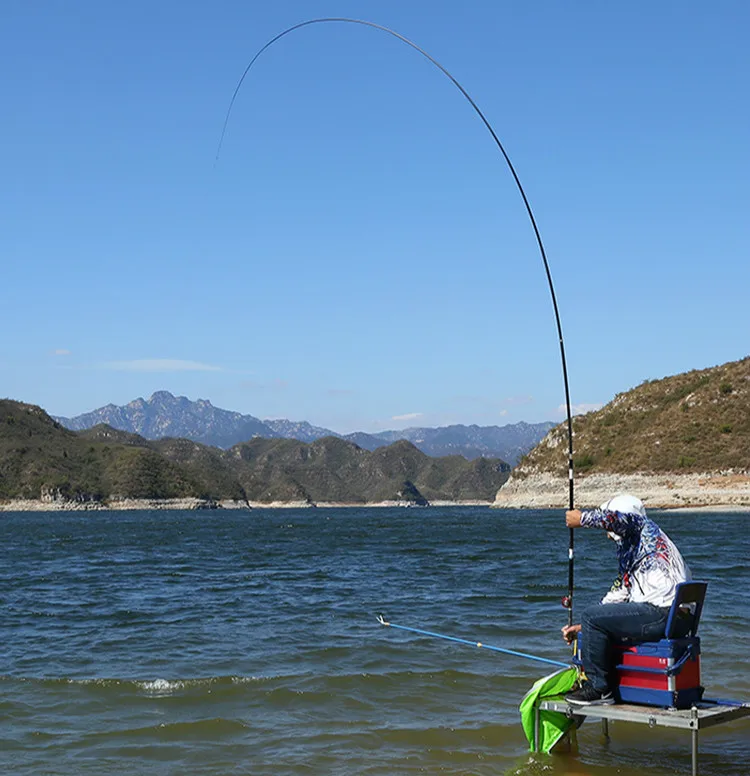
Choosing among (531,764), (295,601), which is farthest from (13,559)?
(531,764)

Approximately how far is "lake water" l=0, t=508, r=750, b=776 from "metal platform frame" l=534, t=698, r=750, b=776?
64 centimetres

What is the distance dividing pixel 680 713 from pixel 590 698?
763mm

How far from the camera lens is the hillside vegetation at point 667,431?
316ft

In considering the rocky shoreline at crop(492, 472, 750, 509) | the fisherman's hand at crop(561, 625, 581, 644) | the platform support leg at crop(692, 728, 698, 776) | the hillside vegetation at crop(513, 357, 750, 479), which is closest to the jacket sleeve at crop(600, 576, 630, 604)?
the fisherman's hand at crop(561, 625, 581, 644)

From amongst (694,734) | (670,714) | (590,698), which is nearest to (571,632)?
(590,698)

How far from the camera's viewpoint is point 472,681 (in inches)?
476

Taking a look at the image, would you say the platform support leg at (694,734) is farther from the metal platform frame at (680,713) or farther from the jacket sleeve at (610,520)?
the jacket sleeve at (610,520)

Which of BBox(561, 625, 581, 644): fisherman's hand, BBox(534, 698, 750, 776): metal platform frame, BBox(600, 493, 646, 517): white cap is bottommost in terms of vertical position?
BBox(534, 698, 750, 776): metal platform frame

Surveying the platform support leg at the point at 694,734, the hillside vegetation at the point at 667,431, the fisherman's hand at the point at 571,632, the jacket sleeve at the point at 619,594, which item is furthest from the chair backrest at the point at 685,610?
the hillside vegetation at the point at 667,431

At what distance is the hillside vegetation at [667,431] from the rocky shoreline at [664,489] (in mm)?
1380

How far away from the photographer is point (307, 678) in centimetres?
1222

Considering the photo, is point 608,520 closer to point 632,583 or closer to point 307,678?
point 632,583

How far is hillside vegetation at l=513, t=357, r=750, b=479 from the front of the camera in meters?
96.2

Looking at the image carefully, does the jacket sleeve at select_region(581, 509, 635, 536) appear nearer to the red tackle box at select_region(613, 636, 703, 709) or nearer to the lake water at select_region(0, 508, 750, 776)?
the red tackle box at select_region(613, 636, 703, 709)
